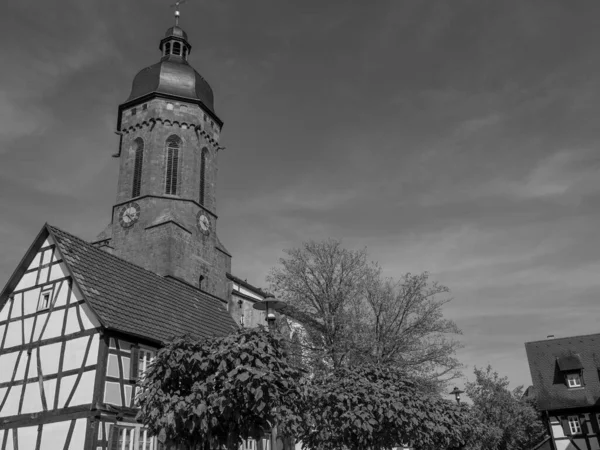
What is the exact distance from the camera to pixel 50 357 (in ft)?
65.4

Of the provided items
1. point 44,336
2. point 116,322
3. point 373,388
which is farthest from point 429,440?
point 44,336

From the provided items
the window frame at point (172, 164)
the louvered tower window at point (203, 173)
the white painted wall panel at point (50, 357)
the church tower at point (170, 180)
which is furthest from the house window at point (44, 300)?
the louvered tower window at point (203, 173)

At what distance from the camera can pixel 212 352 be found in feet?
44.3

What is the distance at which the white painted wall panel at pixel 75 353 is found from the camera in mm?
19203

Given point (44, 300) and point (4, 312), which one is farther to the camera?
point (4, 312)

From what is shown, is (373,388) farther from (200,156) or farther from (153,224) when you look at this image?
(200,156)

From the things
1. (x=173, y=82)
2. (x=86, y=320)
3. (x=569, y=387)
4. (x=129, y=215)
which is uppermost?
(x=173, y=82)

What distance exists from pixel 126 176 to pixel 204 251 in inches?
299

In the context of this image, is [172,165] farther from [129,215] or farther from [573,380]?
[573,380]

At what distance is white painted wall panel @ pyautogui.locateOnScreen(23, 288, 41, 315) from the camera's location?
854 inches

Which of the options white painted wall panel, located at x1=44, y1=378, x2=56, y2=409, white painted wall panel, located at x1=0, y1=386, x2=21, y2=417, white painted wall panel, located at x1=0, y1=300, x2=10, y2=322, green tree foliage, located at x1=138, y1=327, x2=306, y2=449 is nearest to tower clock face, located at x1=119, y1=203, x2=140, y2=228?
white painted wall panel, located at x1=0, y1=300, x2=10, y2=322

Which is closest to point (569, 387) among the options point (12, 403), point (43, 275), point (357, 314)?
point (357, 314)

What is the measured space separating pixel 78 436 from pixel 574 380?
116ft

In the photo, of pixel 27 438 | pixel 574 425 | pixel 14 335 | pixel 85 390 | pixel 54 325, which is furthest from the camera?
pixel 574 425
